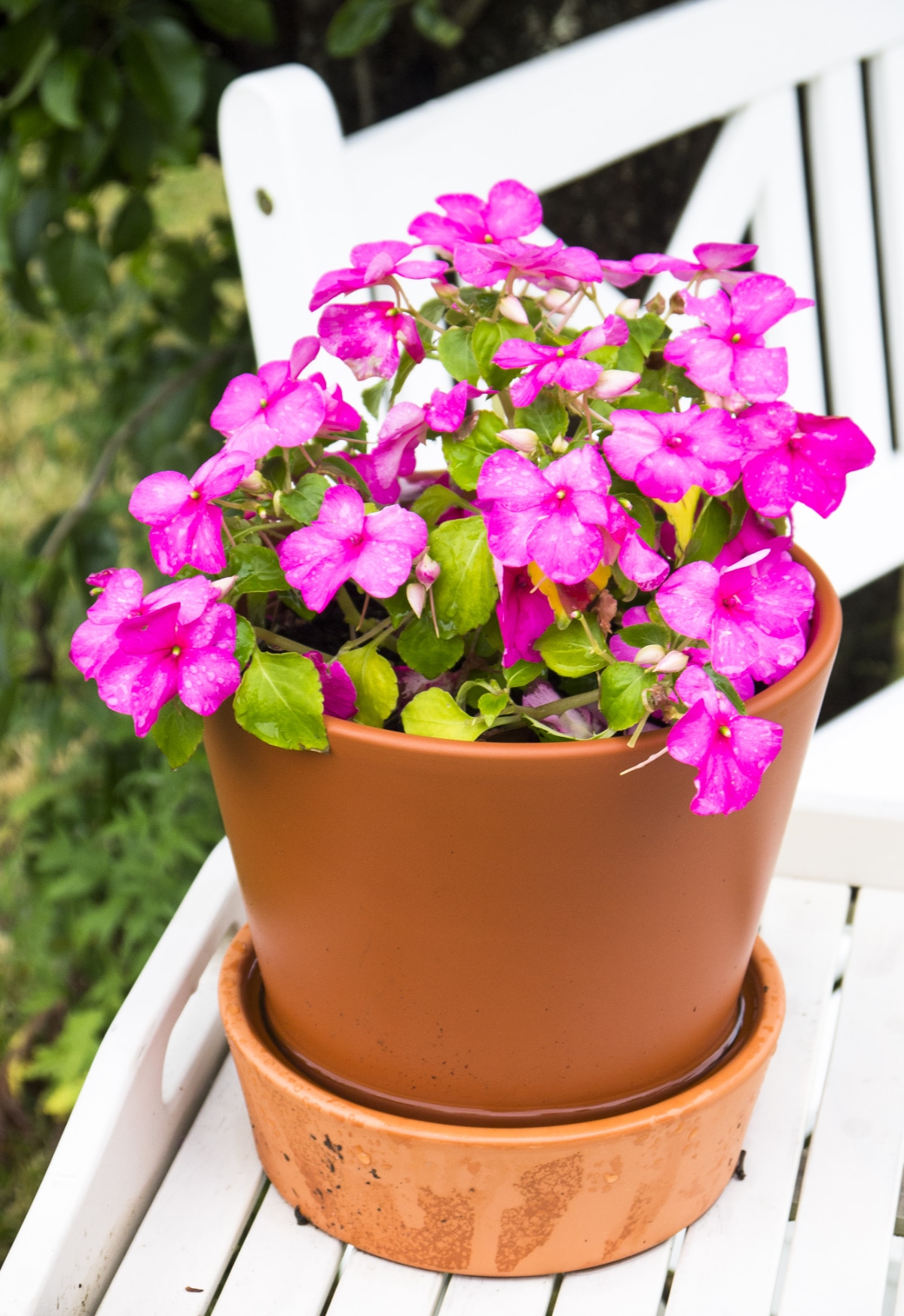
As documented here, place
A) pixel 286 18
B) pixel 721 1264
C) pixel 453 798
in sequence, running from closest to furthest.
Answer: pixel 453 798 < pixel 721 1264 < pixel 286 18

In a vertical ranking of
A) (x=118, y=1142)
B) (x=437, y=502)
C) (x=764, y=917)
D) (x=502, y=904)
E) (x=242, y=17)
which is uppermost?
(x=242, y=17)

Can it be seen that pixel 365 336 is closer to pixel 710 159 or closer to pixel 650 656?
pixel 650 656

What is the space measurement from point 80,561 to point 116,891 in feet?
1.25

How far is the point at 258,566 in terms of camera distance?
0.51 m

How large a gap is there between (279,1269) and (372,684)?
31 centimetres

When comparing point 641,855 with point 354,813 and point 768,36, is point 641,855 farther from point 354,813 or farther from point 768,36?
point 768,36

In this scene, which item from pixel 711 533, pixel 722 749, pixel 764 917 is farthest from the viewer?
pixel 764 917

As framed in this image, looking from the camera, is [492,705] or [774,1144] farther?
[774,1144]

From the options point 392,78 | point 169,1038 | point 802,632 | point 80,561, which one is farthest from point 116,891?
point 802,632

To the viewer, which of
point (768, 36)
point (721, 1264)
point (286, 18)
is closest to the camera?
point (721, 1264)

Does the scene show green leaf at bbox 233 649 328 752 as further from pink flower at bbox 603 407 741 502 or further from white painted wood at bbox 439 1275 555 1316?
white painted wood at bbox 439 1275 555 1316

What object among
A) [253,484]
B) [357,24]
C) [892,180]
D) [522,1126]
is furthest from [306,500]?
[892,180]

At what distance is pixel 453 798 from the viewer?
48cm

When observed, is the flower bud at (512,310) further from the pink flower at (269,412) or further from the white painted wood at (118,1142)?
the white painted wood at (118,1142)
